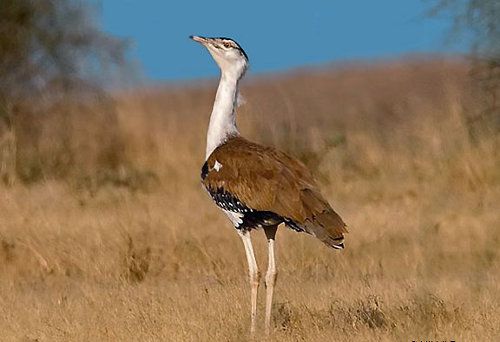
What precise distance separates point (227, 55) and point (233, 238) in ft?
8.98

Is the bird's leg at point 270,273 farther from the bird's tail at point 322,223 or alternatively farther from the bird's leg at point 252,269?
the bird's tail at point 322,223

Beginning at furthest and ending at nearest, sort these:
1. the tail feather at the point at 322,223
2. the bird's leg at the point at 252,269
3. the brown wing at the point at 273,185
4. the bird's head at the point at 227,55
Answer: the bird's head at the point at 227,55 < the bird's leg at the point at 252,269 < the brown wing at the point at 273,185 < the tail feather at the point at 322,223

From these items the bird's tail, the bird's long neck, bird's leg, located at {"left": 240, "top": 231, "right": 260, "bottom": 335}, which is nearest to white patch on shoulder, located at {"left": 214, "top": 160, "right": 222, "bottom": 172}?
the bird's long neck

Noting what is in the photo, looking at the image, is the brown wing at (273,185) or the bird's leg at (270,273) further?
the bird's leg at (270,273)

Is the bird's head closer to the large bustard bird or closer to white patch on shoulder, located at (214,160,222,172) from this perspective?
the large bustard bird

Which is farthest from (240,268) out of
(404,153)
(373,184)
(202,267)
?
(404,153)

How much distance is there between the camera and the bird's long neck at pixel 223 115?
7.05m

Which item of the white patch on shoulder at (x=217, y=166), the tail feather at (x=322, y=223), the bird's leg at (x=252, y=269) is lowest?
the bird's leg at (x=252, y=269)

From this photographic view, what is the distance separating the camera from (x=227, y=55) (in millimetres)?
7176

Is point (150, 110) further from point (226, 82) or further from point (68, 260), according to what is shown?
point (226, 82)

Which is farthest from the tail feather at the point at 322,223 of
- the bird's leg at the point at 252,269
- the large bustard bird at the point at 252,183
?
the bird's leg at the point at 252,269

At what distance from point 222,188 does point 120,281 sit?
2028 millimetres

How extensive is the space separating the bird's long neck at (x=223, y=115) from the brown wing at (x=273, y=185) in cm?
8

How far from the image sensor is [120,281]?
854 cm
